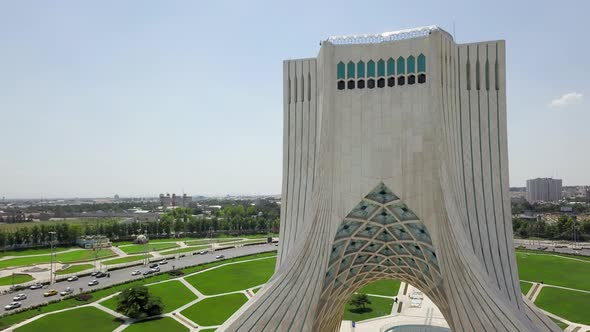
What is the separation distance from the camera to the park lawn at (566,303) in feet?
156

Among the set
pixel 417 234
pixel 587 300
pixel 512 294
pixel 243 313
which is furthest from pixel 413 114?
→ pixel 587 300

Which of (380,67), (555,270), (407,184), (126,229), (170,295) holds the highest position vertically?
(380,67)

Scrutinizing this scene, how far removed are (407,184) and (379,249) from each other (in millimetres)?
6957

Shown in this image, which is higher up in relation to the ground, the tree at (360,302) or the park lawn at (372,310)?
the tree at (360,302)

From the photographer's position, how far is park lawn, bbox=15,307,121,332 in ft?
147

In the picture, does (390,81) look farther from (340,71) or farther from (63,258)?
(63,258)

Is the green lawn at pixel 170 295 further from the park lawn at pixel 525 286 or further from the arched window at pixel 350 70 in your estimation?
the park lawn at pixel 525 286

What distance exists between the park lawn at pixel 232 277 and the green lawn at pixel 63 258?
35.3 m

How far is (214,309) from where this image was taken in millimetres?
51469

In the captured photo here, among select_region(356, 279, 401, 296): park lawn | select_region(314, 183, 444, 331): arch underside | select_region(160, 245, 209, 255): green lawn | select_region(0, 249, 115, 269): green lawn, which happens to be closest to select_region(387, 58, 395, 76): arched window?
select_region(314, 183, 444, 331): arch underside

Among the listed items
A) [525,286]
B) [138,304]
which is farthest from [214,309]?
[525,286]

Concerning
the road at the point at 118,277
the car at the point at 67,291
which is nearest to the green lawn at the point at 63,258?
the road at the point at 118,277

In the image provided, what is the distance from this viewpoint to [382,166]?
960 inches

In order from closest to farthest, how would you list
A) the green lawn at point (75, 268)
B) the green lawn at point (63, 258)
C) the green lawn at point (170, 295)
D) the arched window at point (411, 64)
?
the arched window at point (411, 64), the green lawn at point (170, 295), the green lawn at point (75, 268), the green lawn at point (63, 258)
